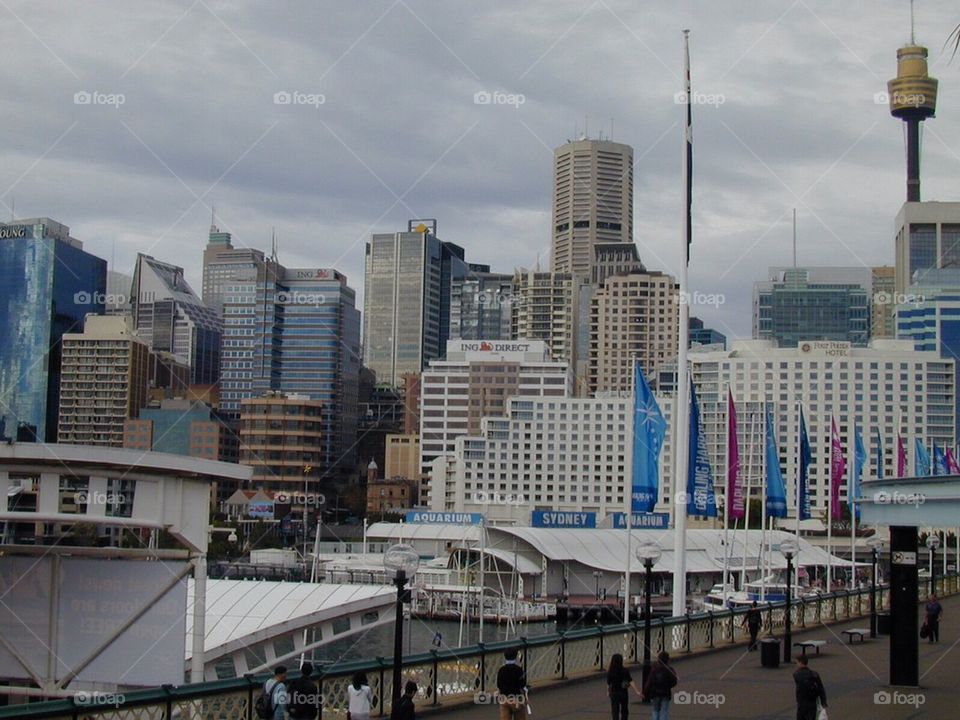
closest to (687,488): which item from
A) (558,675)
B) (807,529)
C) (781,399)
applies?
(558,675)

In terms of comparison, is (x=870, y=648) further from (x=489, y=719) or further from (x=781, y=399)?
(x=781, y=399)

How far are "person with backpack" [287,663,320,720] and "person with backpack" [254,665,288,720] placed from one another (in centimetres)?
11

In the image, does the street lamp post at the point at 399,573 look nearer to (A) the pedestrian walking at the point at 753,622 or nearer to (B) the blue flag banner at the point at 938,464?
(A) the pedestrian walking at the point at 753,622

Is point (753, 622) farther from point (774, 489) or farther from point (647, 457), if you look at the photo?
point (774, 489)

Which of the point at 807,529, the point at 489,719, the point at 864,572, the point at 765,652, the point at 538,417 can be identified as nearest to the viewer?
the point at 489,719

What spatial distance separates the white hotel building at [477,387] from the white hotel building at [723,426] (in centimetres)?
818

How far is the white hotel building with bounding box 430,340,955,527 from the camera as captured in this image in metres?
164

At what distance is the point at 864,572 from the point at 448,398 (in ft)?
241

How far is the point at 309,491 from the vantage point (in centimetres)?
17100

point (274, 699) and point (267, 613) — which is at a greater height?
point (274, 699)

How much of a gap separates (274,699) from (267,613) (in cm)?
2182

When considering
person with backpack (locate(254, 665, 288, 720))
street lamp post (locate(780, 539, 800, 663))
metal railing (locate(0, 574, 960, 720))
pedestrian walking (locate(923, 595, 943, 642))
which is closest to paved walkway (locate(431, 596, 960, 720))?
street lamp post (locate(780, 539, 800, 663))

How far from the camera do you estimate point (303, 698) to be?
16422 millimetres

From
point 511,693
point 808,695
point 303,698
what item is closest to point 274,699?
point 303,698
